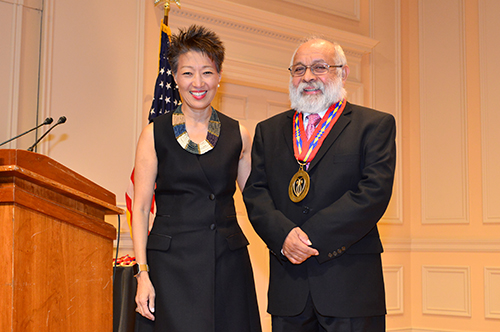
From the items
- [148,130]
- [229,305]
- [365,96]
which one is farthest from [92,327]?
[365,96]

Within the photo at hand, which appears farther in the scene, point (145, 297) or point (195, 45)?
point (195, 45)

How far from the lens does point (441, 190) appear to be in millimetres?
6004

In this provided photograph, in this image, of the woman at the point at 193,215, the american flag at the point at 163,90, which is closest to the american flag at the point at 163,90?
the american flag at the point at 163,90

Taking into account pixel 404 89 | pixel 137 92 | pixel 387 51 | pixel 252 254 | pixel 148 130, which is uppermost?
pixel 387 51

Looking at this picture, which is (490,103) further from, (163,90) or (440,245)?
(163,90)

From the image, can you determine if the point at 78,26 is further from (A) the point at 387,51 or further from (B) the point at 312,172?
(A) the point at 387,51

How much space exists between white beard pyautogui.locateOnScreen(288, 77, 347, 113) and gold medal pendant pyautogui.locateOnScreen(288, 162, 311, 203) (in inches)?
12.6

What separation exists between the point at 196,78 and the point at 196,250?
0.81 metres

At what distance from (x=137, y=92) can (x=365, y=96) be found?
9.46 feet

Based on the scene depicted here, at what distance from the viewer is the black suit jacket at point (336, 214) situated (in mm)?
2148

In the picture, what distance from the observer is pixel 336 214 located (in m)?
2.15

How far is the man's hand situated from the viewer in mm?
2131

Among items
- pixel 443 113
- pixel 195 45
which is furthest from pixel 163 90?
pixel 443 113

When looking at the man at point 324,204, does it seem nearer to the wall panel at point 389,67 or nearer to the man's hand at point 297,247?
the man's hand at point 297,247
